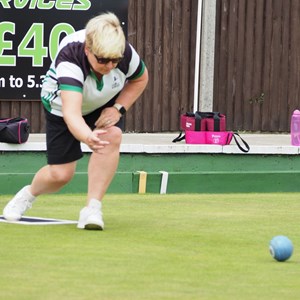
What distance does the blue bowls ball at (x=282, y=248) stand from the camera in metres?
6.23

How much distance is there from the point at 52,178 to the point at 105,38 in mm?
1074

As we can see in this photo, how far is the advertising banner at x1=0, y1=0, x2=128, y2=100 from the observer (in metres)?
13.5

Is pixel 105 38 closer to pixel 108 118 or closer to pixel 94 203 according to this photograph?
pixel 108 118

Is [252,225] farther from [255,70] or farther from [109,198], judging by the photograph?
[255,70]

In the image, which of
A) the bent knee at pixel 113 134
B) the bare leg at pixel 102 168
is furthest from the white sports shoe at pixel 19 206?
the bent knee at pixel 113 134

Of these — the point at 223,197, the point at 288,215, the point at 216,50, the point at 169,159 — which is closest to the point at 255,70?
the point at 216,50

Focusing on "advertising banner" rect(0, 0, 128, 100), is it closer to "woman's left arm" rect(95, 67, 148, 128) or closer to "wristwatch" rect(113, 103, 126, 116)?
"woman's left arm" rect(95, 67, 148, 128)

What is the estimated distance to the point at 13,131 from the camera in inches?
453

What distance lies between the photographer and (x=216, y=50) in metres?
14.8

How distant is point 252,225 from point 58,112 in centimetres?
147

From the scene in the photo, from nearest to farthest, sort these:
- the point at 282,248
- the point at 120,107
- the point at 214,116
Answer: the point at 282,248 < the point at 120,107 < the point at 214,116

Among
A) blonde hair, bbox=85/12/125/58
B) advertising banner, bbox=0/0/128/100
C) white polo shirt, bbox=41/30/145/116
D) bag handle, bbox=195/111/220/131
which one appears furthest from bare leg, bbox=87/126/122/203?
advertising banner, bbox=0/0/128/100

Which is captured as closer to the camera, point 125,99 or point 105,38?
point 105,38

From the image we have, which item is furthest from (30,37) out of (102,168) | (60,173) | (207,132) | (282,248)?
(282,248)
